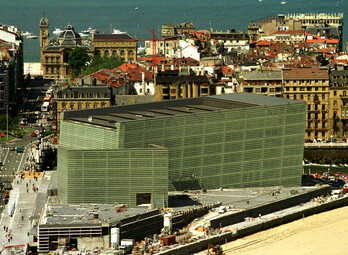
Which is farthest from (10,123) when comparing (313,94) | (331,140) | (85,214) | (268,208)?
(85,214)

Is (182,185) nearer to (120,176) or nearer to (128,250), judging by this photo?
(120,176)

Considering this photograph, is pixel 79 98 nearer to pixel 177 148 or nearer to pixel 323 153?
pixel 323 153

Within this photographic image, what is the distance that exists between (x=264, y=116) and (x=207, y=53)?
81.4m

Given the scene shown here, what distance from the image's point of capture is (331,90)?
14850 centimetres

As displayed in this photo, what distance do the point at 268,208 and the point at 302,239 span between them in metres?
6.95

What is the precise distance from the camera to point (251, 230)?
107 m

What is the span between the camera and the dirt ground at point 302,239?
101500 millimetres

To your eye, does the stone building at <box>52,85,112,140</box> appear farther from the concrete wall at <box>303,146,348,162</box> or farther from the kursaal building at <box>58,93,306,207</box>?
the kursaal building at <box>58,93,306,207</box>

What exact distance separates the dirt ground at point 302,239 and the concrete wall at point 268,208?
7.73 ft

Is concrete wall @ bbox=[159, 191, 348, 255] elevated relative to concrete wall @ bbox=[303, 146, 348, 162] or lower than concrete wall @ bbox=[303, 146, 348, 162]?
lower

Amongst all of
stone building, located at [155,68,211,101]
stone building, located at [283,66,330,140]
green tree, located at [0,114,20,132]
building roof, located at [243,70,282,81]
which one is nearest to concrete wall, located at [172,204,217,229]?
stone building, located at [283,66,330,140]

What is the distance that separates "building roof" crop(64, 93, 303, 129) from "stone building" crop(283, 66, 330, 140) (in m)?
23.0

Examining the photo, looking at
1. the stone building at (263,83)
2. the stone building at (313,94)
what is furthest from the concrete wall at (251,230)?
the stone building at (263,83)

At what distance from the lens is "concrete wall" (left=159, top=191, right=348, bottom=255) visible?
326 feet
